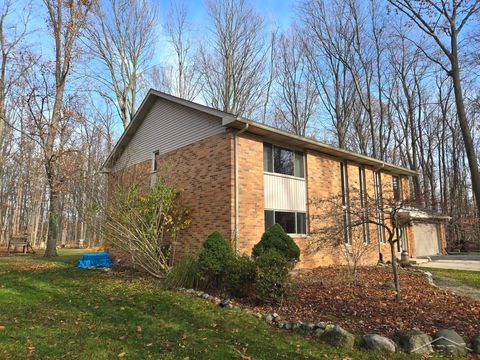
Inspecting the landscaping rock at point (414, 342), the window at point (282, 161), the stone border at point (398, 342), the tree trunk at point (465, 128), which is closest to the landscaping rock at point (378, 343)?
the stone border at point (398, 342)

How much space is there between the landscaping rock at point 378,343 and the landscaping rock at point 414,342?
175 mm

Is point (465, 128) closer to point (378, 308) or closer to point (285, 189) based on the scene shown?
point (285, 189)

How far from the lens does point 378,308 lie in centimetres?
678

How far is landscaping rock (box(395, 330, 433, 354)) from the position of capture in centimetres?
482

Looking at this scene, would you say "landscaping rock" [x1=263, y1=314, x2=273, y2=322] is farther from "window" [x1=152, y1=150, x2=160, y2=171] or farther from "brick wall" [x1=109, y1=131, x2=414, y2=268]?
"window" [x1=152, y1=150, x2=160, y2=171]

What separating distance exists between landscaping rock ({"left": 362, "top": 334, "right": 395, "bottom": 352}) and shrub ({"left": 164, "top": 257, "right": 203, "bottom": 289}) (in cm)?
475

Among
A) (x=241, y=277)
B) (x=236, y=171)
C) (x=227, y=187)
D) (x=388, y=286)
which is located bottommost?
(x=388, y=286)

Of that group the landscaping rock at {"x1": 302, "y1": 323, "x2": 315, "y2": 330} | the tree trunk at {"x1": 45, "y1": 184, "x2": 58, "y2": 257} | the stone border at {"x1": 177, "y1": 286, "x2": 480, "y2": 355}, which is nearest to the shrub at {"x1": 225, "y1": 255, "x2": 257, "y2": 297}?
the landscaping rock at {"x1": 302, "y1": 323, "x2": 315, "y2": 330}

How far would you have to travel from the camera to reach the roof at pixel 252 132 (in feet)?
38.1

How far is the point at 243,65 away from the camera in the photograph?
25125 millimetres

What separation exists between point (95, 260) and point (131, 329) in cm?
936

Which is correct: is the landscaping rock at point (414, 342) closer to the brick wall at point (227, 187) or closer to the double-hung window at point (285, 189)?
the brick wall at point (227, 187)

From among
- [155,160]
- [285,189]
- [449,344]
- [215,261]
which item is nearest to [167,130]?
[155,160]

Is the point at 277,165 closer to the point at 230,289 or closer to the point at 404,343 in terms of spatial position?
the point at 230,289
